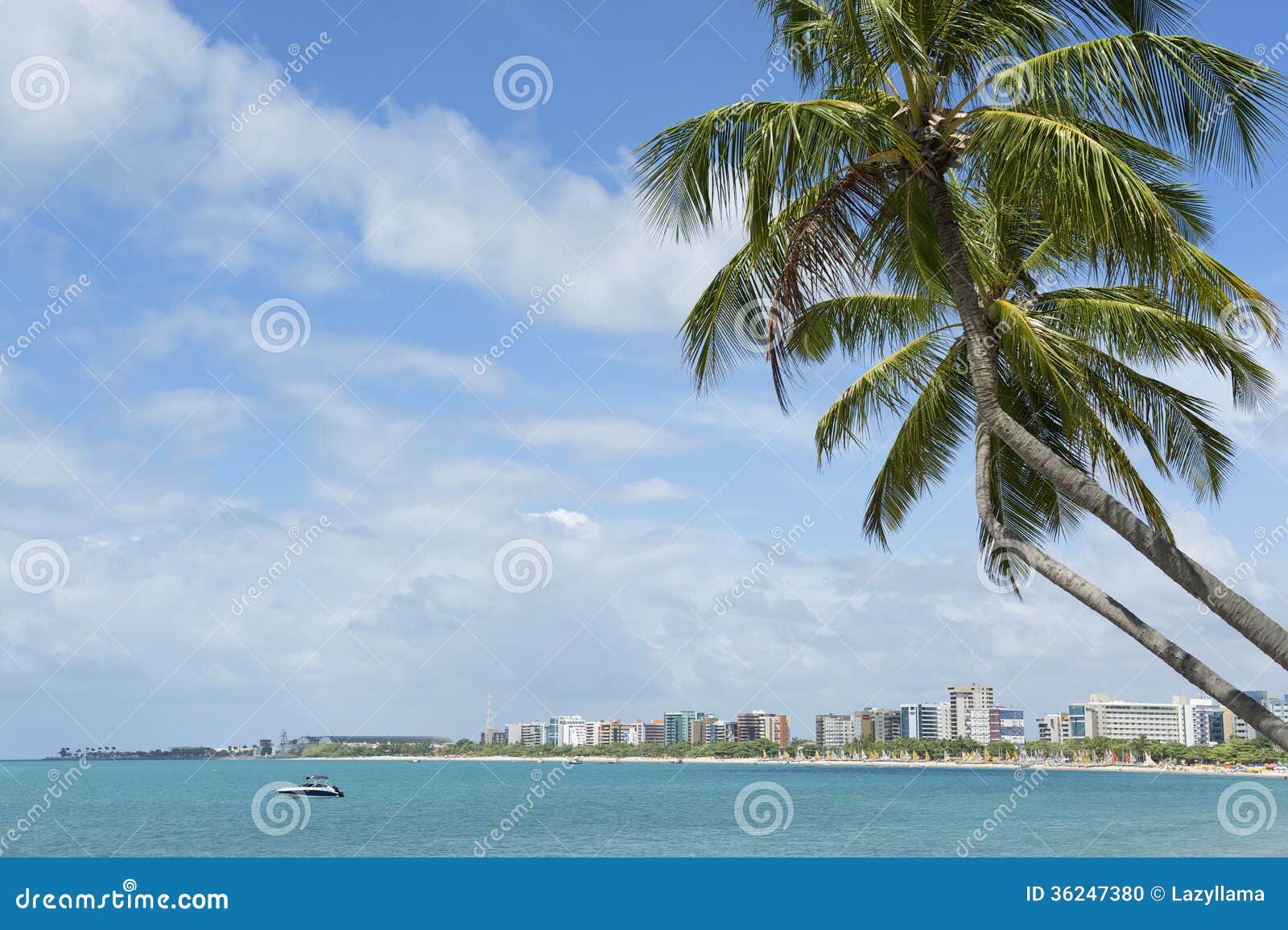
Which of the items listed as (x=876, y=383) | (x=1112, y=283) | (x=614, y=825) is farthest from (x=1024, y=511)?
(x=614, y=825)

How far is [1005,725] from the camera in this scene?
5669 inches

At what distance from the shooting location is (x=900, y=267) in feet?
26.0

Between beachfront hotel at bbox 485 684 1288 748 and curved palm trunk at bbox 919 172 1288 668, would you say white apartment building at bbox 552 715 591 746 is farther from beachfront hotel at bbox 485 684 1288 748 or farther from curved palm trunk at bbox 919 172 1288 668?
curved palm trunk at bbox 919 172 1288 668

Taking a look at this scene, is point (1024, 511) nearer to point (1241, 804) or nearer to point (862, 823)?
point (862, 823)

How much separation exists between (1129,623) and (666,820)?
49677 mm

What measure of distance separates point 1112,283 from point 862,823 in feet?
154

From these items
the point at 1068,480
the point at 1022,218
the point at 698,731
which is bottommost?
the point at 1068,480

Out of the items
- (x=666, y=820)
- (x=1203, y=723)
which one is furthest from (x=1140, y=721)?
(x=666, y=820)

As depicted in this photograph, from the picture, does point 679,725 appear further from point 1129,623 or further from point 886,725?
point 1129,623

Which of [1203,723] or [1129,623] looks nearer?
[1129,623]

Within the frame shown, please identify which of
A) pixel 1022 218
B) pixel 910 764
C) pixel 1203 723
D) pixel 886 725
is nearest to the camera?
pixel 1022 218

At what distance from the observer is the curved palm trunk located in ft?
17.7

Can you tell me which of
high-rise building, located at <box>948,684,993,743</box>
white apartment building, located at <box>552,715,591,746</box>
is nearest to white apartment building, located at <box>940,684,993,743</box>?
high-rise building, located at <box>948,684,993,743</box>
